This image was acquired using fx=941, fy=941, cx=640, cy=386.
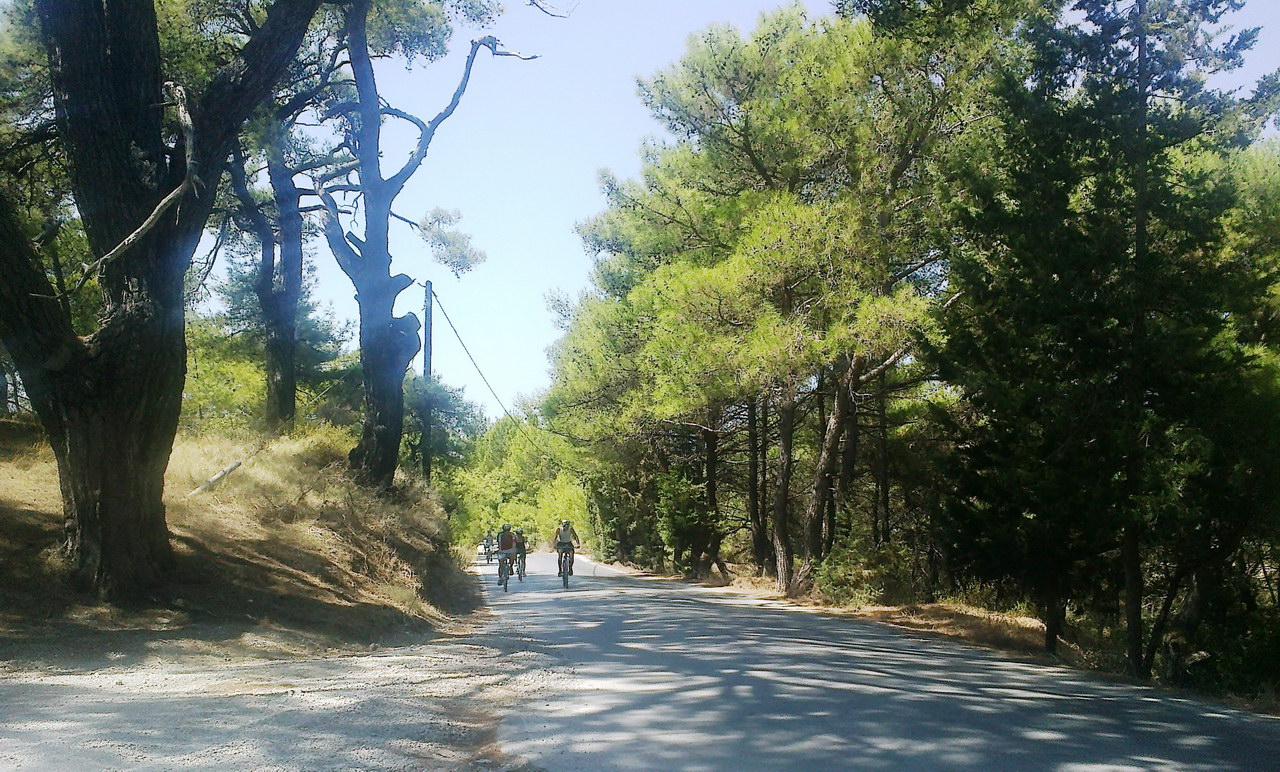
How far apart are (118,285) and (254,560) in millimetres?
4251

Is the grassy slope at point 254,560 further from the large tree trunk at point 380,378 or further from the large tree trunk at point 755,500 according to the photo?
the large tree trunk at point 755,500

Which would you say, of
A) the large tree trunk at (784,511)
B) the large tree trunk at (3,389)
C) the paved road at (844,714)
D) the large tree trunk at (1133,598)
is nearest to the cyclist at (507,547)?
the large tree trunk at (784,511)

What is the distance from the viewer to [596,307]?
35.8 metres

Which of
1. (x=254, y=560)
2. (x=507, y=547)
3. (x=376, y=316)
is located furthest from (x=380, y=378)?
(x=507, y=547)

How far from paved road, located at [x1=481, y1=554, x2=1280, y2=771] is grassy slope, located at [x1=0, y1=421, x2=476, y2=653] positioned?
10.1ft

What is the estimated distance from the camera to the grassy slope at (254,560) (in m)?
10.1

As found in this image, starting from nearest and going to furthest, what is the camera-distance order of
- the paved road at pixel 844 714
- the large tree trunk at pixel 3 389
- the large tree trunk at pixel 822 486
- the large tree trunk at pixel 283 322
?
the paved road at pixel 844 714 < the large tree trunk at pixel 3 389 < the large tree trunk at pixel 822 486 < the large tree trunk at pixel 283 322

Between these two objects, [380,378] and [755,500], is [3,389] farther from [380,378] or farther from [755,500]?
[755,500]

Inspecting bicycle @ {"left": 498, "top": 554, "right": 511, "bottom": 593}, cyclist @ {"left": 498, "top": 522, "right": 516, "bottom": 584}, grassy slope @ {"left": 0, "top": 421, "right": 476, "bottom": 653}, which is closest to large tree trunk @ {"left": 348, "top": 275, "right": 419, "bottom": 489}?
grassy slope @ {"left": 0, "top": 421, "right": 476, "bottom": 653}

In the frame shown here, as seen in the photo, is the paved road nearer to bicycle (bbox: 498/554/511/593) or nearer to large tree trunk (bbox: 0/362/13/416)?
large tree trunk (bbox: 0/362/13/416)

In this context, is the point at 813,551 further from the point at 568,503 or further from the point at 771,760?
the point at 568,503

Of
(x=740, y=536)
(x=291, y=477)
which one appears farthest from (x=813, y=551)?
(x=740, y=536)

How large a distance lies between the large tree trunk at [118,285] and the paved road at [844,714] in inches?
206

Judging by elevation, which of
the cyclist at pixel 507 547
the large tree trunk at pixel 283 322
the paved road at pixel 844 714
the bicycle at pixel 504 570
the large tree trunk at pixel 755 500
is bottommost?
the paved road at pixel 844 714
